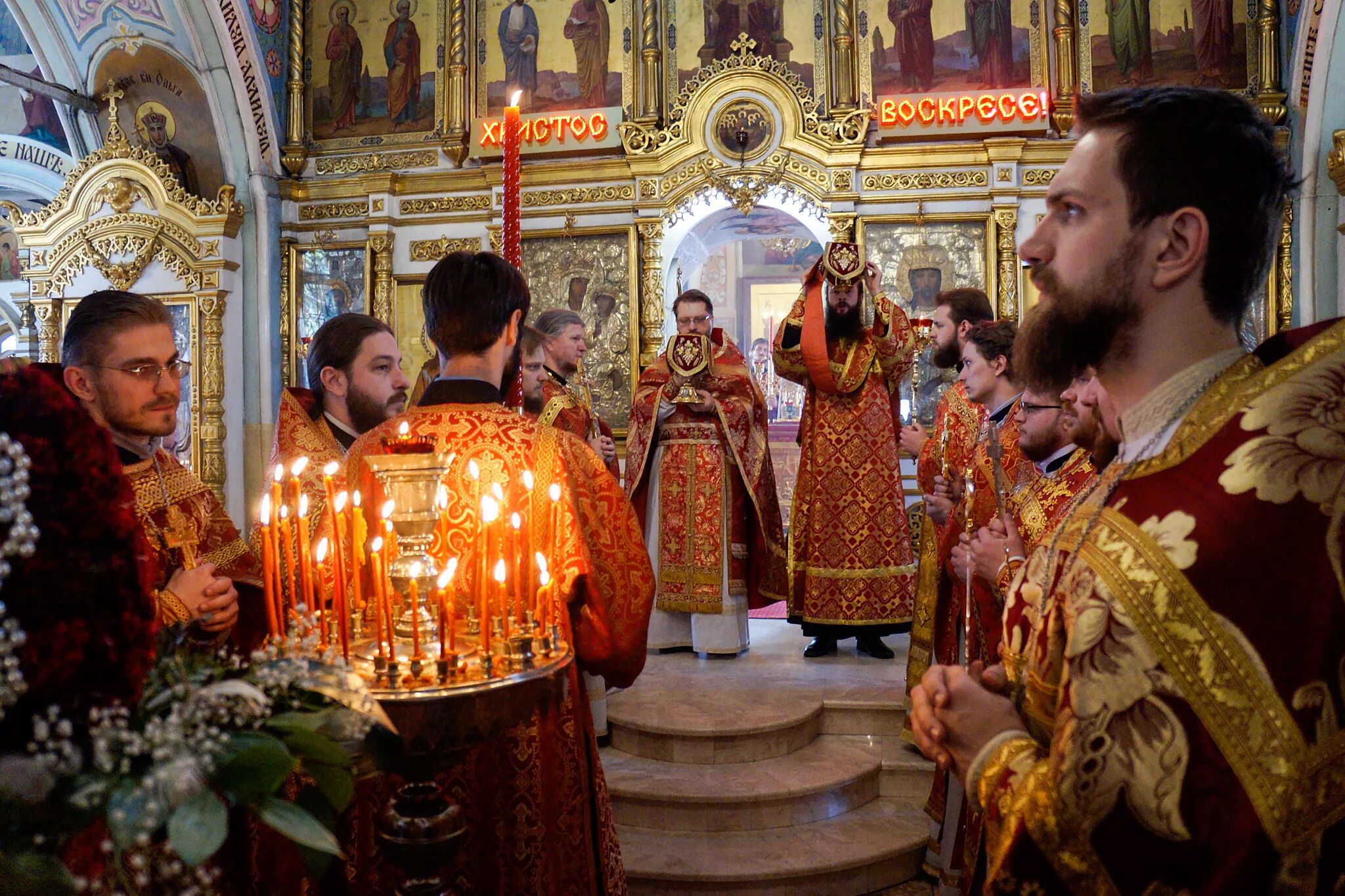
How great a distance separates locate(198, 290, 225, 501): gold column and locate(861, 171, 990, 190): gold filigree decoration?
6.35m

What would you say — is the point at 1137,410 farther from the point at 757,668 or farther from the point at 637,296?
the point at 637,296

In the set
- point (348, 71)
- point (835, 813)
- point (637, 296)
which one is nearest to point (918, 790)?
point (835, 813)

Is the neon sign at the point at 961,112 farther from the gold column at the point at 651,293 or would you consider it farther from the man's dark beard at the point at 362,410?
the man's dark beard at the point at 362,410

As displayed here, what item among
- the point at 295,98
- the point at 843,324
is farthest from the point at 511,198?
the point at 295,98

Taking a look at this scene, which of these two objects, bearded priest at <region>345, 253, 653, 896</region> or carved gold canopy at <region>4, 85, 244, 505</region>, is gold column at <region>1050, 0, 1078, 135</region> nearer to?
→ carved gold canopy at <region>4, 85, 244, 505</region>

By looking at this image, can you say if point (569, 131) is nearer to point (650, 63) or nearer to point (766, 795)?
point (650, 63)

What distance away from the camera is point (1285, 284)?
8.39 meters

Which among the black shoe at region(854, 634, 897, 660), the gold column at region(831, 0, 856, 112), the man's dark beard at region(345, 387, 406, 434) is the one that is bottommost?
the black shoe at region(854, 634, 897, 660)

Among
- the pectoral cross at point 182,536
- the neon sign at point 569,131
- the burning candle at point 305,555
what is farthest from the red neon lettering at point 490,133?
the burning candle at point 305,555

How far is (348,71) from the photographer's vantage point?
33.9 ft

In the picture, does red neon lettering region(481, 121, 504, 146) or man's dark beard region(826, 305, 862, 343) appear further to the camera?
red neon lettering region(481, 121, 504, 146)

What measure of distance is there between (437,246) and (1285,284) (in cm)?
752

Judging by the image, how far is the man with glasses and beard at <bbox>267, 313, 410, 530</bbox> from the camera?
10.0 ft

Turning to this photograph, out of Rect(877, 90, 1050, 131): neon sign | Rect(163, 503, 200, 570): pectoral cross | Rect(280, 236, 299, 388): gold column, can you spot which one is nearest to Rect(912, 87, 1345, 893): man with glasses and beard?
Rect(163, 503, 200, 570): pectoral cross
